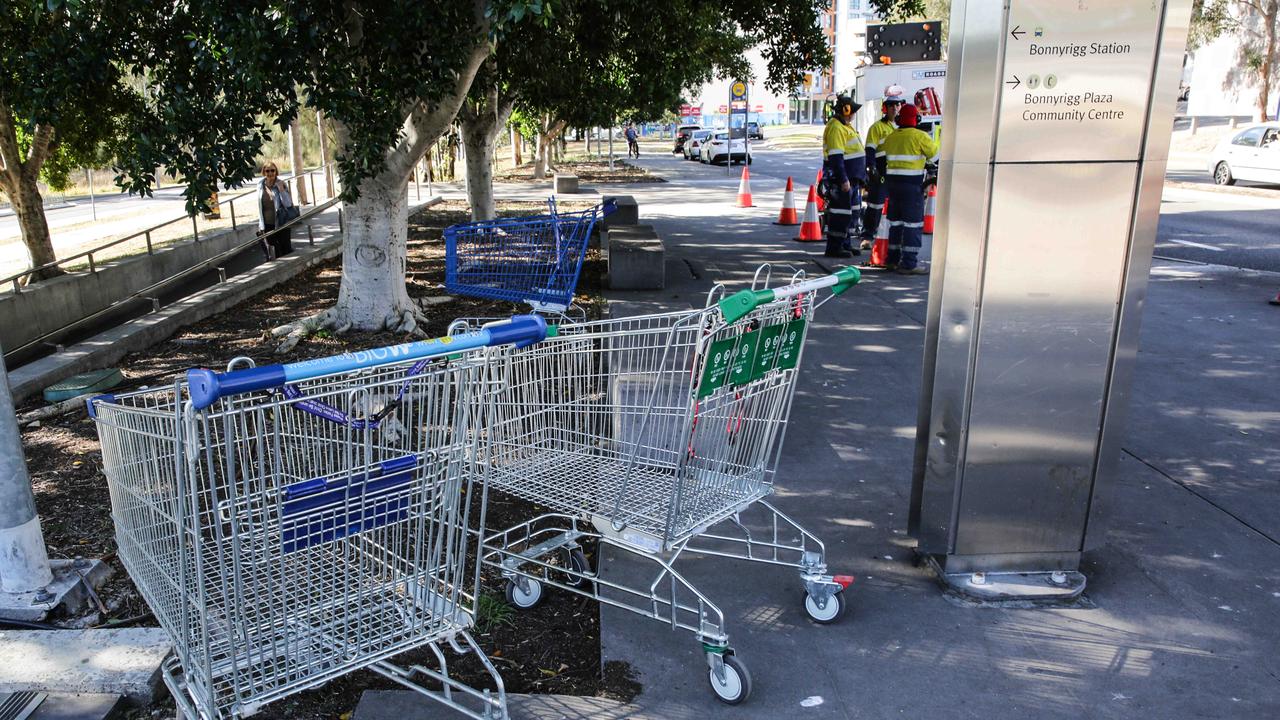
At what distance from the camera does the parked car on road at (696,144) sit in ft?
144

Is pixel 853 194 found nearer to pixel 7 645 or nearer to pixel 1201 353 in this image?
pixel 1201 353

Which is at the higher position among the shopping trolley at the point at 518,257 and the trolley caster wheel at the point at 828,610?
the shopping trolley at the point at 518,257

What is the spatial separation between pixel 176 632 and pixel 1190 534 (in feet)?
14.5

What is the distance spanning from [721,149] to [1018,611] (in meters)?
37.3

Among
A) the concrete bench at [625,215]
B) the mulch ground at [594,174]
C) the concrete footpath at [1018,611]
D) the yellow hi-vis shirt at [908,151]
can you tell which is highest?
the yellow hi-vis shirt at [908,151]

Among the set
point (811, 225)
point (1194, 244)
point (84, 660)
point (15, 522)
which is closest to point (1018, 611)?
point (84, 660)

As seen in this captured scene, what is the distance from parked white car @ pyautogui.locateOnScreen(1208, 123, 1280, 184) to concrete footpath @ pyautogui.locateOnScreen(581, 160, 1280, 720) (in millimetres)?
17677

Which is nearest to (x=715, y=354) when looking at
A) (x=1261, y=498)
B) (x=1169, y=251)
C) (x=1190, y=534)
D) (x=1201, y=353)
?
(x=1190, y=534)

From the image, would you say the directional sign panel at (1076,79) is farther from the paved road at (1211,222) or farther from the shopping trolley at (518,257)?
the paved road at (1211,222)

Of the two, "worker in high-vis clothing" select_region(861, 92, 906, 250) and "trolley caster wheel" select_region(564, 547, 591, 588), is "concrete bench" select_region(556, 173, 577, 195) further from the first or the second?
"trolley caster wheel" select_region(564, 547, 591, 588)

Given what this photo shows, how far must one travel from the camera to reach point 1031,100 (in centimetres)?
351

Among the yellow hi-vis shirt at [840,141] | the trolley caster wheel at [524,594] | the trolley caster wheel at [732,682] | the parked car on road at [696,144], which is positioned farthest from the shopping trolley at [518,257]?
the parked car on road at [696,144]

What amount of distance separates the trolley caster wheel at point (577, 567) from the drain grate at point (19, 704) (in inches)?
78.2

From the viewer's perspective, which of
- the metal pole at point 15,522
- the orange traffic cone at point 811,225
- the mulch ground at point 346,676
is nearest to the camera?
the mulch ground at point 346,676
